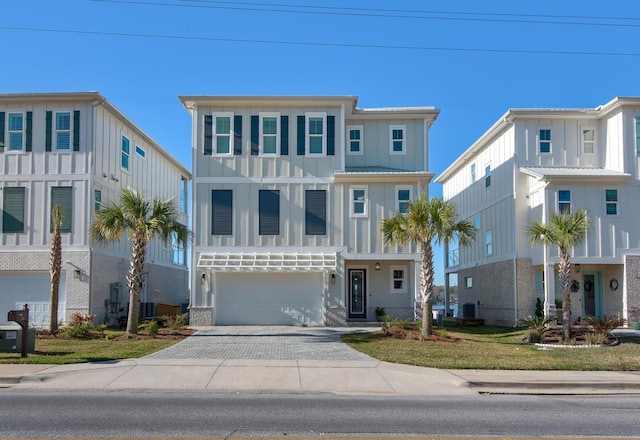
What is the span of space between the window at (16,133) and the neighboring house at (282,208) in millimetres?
6345

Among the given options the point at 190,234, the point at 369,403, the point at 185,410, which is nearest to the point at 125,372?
the point at 185,410

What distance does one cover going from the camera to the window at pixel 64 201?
949 inches

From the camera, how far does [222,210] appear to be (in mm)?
25141

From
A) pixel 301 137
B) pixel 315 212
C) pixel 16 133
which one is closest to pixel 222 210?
pixel 315 212

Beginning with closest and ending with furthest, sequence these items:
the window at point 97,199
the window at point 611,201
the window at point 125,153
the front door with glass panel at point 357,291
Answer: the window at point 97,199, the window at point 611,201, the front door with glass panel at point 357,291, the window at point 125,153

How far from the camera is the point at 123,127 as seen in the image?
27828mm

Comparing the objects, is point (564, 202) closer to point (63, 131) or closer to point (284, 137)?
point (284, 137)

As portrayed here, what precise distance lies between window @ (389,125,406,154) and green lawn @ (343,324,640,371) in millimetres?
8766

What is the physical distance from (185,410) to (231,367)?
4.58 metres

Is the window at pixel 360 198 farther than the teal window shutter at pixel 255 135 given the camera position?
No

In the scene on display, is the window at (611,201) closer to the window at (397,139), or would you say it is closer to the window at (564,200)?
the window at (564,200)

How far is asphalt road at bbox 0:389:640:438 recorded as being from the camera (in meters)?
8.64

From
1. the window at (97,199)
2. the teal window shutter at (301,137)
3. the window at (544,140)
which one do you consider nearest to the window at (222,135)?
the teal window shutter at (301,137)

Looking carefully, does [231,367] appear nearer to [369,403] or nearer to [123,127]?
[369,403]
